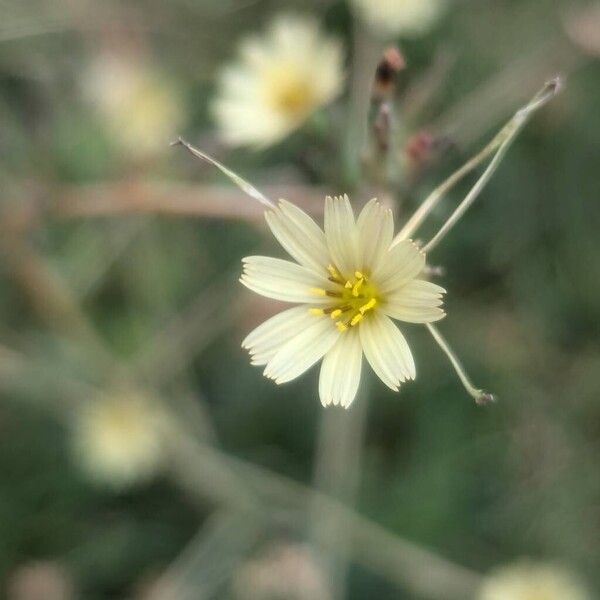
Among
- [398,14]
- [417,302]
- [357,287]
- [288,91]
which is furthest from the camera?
[398,14]

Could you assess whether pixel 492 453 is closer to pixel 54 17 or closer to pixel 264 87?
pixel 264 87

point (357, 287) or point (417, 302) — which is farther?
point (357, 287)

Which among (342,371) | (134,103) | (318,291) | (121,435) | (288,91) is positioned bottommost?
(342,371)

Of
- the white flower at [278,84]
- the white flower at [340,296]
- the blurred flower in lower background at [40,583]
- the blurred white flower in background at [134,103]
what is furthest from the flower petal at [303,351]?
the blurred flower in lower background at [40,583]

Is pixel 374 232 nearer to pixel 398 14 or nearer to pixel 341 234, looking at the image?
pixel 341 234

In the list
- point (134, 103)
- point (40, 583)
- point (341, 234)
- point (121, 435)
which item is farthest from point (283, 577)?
point (134, 103)

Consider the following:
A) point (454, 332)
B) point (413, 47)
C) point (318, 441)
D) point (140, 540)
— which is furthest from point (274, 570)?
point (413, 47)

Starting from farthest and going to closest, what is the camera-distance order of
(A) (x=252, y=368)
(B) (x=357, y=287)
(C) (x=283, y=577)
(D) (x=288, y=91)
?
(A) (x=252, y=368), (C) (x=283, y=577), (D) (x=288, y=91), (B) (x=357, y=287)

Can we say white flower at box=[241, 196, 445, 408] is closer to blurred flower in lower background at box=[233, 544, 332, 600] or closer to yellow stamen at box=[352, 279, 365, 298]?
yellow stamen at box=[352, 279, 365, 298]
